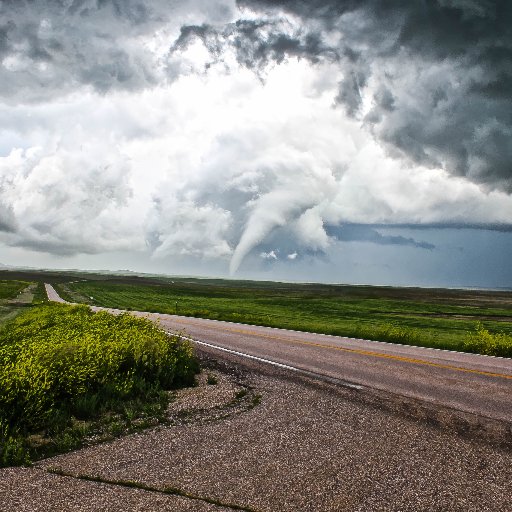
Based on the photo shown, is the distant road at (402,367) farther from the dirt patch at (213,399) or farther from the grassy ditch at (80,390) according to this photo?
the grassy ditch at (80,390)

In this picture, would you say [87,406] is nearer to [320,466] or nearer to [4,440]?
[4,440]

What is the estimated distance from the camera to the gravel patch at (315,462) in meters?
4.52

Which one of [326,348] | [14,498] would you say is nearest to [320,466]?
[14,498]

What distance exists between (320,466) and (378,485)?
2.37 ft

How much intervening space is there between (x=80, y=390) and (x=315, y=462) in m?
4.47

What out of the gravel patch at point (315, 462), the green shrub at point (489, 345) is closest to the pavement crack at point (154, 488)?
the gravel patch at point (315, 462)

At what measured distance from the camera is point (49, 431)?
21.4 feet

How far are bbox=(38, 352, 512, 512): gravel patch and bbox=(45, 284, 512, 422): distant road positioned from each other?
1.87 meters

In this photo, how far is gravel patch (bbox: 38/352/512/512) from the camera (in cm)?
452

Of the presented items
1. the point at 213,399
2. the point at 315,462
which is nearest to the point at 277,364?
the point at 213,399

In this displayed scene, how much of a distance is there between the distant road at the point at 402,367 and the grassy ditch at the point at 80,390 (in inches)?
115

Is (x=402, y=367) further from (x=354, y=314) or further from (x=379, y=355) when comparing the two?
(x=354, y=314)

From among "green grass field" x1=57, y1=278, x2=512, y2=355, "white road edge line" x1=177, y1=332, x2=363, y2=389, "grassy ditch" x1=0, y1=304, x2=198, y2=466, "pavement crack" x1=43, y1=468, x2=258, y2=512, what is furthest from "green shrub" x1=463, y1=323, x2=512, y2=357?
"pavement crack" x1=43, y1=468, x2=258, y2=512

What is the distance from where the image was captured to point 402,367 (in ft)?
37.3
